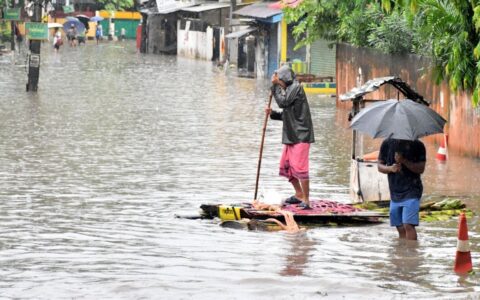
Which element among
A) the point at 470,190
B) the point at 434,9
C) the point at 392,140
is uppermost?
the point at 434,9

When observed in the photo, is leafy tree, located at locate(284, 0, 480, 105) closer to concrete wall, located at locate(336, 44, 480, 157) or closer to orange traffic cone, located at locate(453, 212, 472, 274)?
concrete wall, located at locate(336, 44, 480, 157)

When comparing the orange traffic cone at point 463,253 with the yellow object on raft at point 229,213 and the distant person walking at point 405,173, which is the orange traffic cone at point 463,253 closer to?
the distant person walking at point 405,173

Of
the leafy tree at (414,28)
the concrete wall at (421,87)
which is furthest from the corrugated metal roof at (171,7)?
the concrete wall at (421,87)

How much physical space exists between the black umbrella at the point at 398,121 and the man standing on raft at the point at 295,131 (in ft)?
5.45

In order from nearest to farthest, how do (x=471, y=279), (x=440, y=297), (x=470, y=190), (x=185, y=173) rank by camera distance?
(x=440, y=297) → (x=471, y=279) → (x=470, y=190) → (x=185, y=173)

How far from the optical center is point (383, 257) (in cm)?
1198

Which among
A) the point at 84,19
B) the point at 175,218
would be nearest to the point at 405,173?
the point at 175,218

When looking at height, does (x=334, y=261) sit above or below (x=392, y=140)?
below

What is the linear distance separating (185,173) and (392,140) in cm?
693

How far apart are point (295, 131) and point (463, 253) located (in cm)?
374

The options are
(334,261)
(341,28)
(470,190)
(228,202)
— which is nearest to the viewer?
(334,261)

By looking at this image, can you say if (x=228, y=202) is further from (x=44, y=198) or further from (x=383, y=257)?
(x=383, y=257)

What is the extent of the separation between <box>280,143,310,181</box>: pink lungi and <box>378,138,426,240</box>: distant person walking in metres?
2.12

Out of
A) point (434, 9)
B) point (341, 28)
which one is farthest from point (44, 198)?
point (341, 28)
